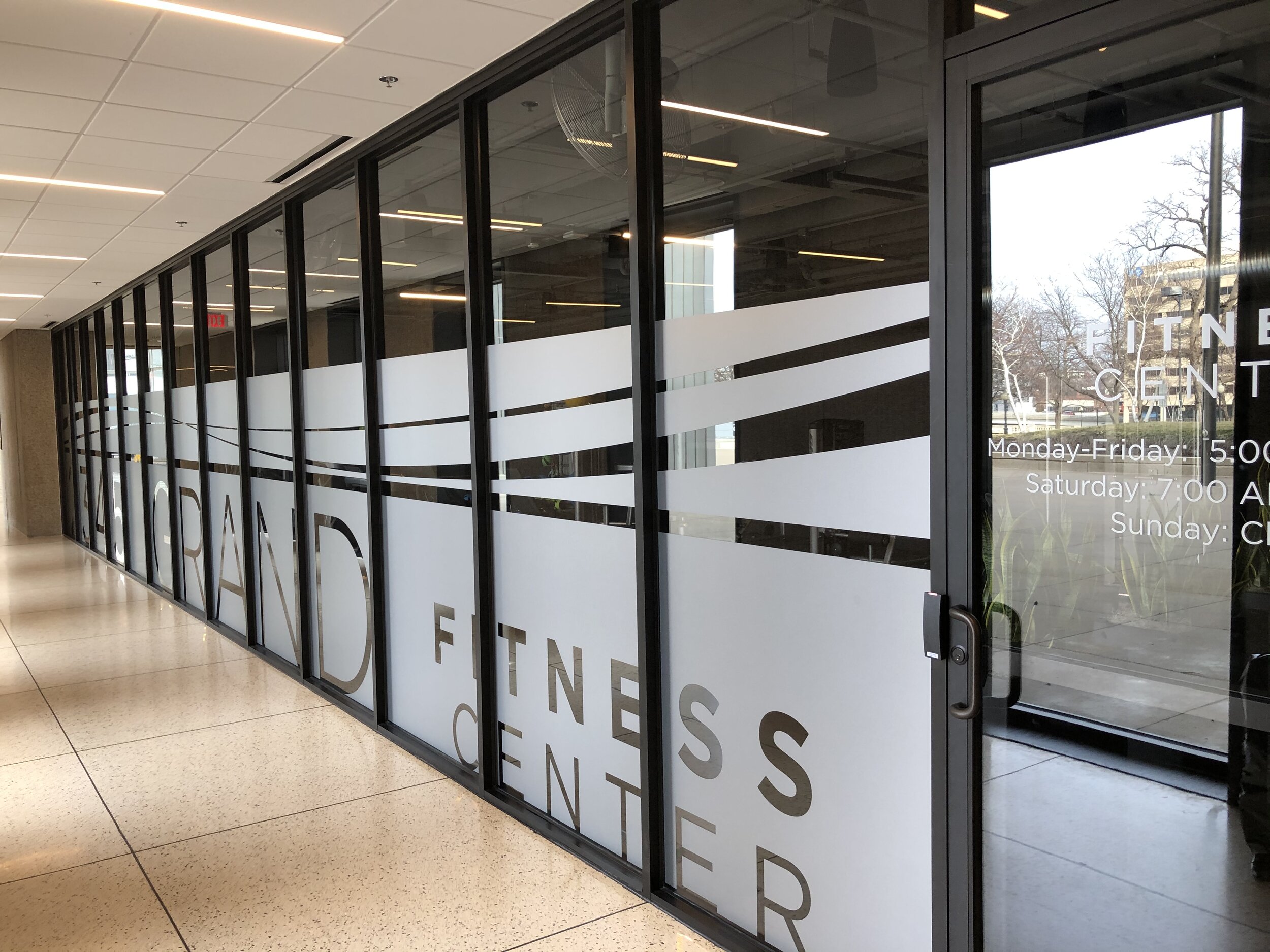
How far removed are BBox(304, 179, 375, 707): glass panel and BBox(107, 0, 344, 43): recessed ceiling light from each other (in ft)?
5.10

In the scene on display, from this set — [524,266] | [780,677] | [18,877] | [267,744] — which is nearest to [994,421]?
[780,677]

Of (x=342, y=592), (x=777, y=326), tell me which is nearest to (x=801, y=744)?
(x=777, y=326)

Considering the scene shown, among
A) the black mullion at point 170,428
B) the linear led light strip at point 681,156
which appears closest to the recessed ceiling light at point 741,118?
the linear led light strip at point 681,156

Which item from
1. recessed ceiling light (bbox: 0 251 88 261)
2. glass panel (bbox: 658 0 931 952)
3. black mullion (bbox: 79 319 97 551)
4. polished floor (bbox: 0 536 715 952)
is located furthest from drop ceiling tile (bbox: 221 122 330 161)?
black mullion (bbox: 79 319 97 551)

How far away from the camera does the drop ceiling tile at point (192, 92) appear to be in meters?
3.84

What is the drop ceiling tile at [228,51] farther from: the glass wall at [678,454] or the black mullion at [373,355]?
the black mullion at [373,355]

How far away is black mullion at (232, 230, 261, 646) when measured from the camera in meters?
6.61

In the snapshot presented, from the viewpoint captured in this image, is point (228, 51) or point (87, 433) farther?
point (87, 433)

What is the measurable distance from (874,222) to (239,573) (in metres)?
5.99

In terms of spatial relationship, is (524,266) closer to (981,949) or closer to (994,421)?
(994,421)

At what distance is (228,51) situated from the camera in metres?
3.60

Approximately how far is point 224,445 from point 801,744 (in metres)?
5.70

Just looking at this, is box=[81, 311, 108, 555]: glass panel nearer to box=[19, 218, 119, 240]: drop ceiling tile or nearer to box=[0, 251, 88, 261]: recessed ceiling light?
box=[0, 251, 88, 261]: recessed ceiling light

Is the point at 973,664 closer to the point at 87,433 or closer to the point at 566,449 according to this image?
the point at 566,449
